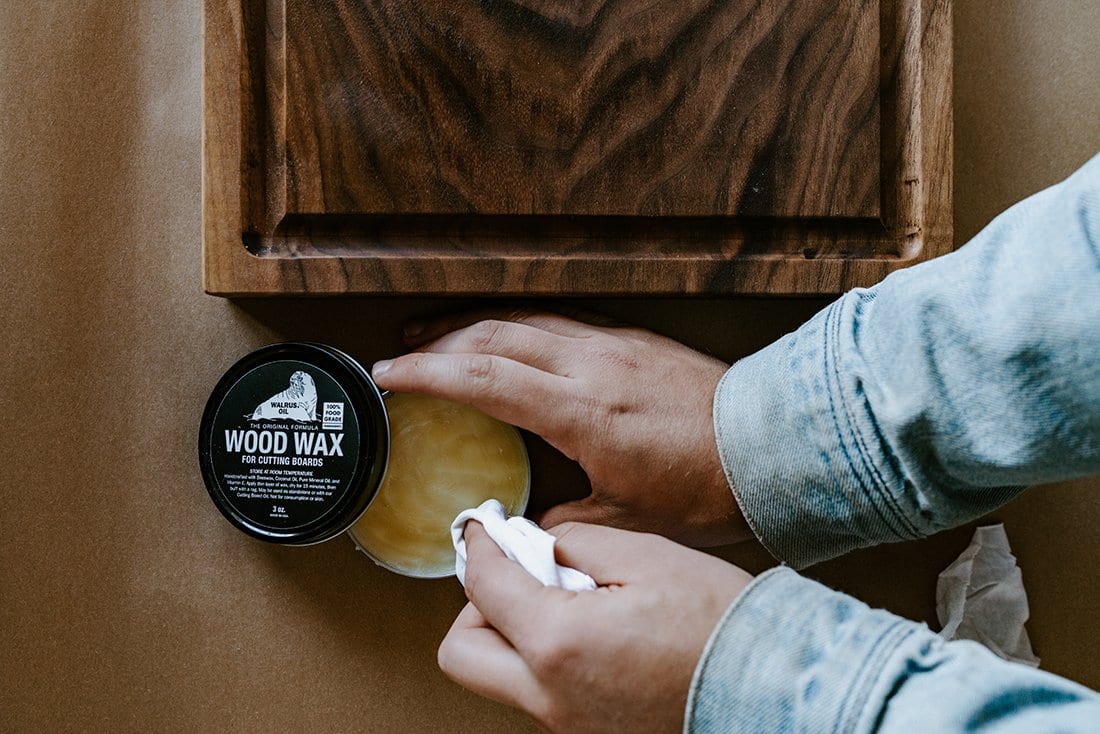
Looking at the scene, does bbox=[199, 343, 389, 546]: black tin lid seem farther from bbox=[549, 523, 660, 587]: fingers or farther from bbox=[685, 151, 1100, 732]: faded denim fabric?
bbox=[685, 151, 1100, 732]: faded denim fabric

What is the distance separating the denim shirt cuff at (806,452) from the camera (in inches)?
22.6

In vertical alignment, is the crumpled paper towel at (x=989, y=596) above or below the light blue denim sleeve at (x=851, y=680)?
below

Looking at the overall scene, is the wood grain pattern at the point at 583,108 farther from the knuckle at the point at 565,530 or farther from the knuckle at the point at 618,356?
the knuckle at the point at 565,530

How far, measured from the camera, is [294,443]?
0.65m

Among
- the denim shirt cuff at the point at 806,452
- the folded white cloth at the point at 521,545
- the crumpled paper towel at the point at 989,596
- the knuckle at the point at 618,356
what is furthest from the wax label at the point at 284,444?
the crumpled paper towel at the point at 989,596

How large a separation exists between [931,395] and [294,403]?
48 centimetres

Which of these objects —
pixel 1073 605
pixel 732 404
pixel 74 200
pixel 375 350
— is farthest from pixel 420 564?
pixel 1073 605

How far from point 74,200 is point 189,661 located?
427 mm

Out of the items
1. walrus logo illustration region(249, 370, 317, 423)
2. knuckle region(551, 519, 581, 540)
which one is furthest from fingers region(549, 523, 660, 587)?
walrus logo illustration region(249, 370, 317, 423)

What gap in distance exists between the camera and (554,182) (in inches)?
25.6

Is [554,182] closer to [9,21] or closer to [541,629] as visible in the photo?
[541,629]

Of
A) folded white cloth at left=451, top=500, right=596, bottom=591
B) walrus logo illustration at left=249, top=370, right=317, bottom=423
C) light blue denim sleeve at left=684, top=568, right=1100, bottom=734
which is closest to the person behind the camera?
light blue denim sleeve at left=684, top=568, right=1100, bottom=734

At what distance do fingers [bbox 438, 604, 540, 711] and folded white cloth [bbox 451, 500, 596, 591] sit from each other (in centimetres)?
4

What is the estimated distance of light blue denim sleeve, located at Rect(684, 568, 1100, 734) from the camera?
425 mm
